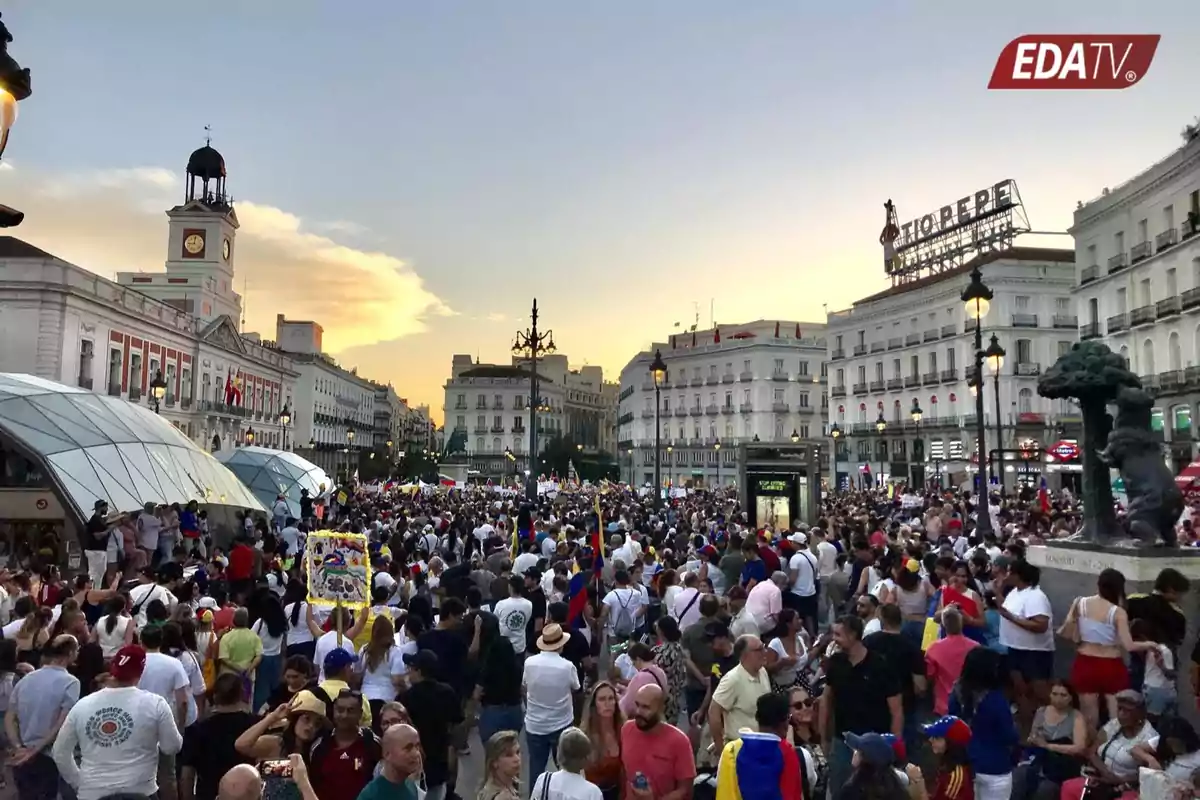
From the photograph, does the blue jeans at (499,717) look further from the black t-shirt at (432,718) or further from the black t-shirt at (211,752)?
the black t-shirt at (211,752)

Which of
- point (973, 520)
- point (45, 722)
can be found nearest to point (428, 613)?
point (45, 722)

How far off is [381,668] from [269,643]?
97.4 inches

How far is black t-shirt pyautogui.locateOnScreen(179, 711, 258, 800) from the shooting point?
488cm

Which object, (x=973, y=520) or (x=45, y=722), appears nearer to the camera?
(x=45, y=722)

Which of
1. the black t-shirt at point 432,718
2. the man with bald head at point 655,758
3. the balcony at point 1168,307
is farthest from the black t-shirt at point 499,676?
the balcony at point 1168,307

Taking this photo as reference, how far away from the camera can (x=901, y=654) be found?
21.0 feet

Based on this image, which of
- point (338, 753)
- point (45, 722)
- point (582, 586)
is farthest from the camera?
point (582, 586)

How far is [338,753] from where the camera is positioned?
4660 millimetres

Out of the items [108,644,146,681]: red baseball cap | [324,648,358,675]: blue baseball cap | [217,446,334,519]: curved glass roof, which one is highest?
[217,446,334,519]: curved glass roof

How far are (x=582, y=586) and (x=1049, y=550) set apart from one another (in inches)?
226

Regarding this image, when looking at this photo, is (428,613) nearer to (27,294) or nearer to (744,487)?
(744,487)

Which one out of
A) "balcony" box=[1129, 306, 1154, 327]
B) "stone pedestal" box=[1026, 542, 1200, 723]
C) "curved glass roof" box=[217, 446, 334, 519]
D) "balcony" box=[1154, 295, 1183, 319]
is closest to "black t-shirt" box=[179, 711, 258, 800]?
"stone pedestal" box=[1026, 542, 1200, 723]

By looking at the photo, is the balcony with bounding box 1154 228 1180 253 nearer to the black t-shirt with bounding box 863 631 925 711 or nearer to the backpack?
the backpack

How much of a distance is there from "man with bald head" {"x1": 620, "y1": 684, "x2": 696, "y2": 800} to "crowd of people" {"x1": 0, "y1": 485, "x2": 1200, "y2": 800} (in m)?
0.01
